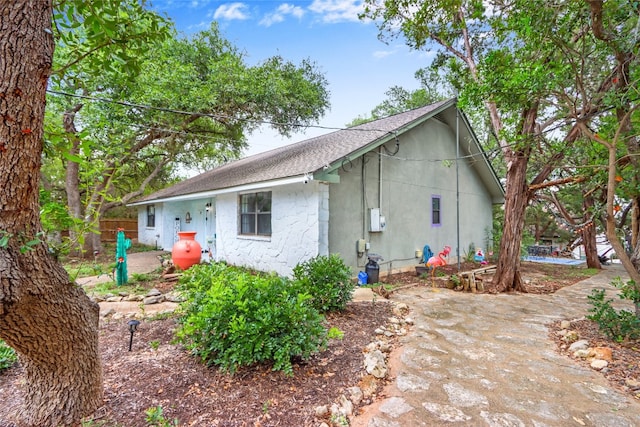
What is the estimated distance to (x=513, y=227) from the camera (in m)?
7.21

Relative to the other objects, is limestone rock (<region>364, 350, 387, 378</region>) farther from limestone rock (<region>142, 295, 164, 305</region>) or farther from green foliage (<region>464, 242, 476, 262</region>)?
green foliage (<region>464, 242, 476, 262</region>)

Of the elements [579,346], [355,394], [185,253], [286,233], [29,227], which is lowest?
[579,346]

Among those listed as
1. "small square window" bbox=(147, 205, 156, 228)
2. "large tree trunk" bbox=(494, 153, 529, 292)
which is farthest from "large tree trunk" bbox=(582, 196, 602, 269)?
"small square window" bbox=(147, 205, 156, 228)

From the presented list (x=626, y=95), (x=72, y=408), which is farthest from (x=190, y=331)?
(x=626, y=95)

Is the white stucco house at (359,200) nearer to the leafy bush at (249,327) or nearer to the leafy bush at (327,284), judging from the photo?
the leafy bush at (327,284)

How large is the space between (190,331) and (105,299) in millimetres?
3777

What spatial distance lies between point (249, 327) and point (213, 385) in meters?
0.55

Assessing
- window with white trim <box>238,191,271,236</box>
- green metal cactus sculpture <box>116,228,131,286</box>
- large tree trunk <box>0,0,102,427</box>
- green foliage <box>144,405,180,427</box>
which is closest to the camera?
large tree trunk <box>0,0,102,427</box>

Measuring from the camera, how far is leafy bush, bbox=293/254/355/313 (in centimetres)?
461

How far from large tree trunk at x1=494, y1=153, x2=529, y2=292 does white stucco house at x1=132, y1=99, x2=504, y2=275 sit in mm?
1752

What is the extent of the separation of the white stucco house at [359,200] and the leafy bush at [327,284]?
157 cm

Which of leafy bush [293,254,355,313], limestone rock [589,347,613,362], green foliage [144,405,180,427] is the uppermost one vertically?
leafy bush [293,254,355,313]

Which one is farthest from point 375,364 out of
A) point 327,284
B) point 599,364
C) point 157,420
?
point 599,364

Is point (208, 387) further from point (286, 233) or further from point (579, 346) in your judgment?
point (286, 233)
